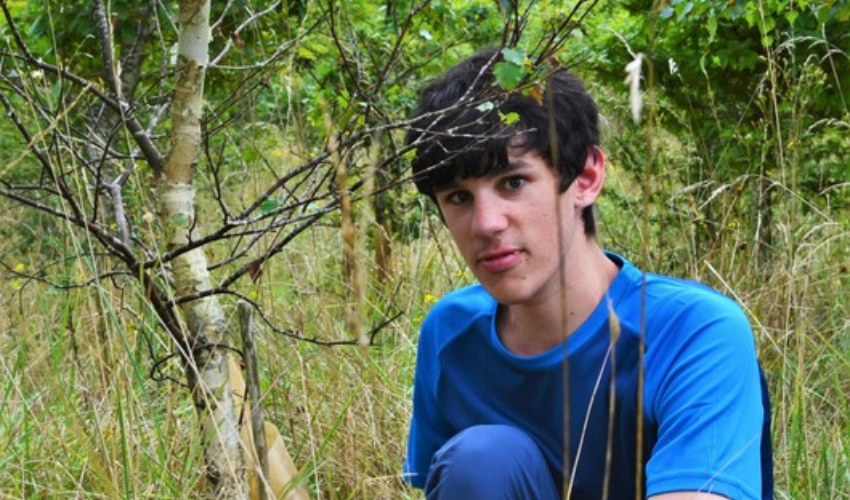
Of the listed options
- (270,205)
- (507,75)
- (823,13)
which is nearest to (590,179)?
(507,75)

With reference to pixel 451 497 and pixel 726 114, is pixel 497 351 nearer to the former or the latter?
pixel 451 497

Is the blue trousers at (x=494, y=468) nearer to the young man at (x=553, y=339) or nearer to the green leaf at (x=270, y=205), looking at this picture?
the young man at (x=553, y=339)

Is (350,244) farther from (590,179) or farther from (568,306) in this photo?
(590,179)

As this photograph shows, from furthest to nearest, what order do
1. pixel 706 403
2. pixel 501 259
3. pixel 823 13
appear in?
pixel 823 13 < pixel 501 259 < pixel 706 403


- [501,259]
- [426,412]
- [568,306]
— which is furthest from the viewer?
[426,412]

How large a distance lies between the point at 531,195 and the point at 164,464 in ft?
2.99

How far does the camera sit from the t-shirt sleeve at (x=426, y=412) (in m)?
2.11

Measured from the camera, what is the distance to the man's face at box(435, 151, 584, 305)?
1.74m

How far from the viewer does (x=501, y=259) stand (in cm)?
174

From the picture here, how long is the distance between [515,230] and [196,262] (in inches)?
25.4

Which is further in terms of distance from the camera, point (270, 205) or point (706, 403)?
point (270, 205)

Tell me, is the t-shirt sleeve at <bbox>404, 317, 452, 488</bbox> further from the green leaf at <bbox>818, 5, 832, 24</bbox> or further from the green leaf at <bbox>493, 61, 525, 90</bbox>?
the green leaf at <bbox>818, 5, 832, 24</bbox>

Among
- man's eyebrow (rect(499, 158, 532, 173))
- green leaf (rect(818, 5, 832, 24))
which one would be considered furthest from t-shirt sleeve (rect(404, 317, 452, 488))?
green leaf (rect(818, 5, 832, 24))

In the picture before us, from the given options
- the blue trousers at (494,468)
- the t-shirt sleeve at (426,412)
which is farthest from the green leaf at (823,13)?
the blue trousers at (494,468)
